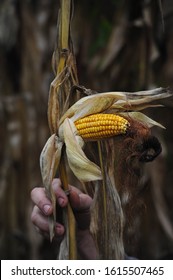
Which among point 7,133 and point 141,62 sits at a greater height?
point 141,62

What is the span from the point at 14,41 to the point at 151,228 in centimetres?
60

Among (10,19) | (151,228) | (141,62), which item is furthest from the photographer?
(10,19)

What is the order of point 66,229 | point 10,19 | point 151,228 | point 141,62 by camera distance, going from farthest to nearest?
point 10,19, point 151,228, point 141,62, point 66,229

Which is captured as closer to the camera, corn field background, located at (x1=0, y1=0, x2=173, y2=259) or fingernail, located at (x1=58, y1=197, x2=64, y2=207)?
fingernail, located at (x1=58, y1=197, x2=64, y2=207)

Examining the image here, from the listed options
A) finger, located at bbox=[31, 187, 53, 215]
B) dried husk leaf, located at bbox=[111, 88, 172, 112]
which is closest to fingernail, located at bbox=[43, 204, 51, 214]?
finger, located at bbox=[31, 187, 53, 215]

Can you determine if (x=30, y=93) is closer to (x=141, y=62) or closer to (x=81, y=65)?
(x=81, y=65)

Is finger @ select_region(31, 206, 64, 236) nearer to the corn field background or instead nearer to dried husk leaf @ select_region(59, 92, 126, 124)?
dried husk leaf @ select_region(59, 92, 126, 124)

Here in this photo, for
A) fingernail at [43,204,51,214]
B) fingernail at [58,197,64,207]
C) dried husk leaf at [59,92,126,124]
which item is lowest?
fingernail at [43,204,51,214]

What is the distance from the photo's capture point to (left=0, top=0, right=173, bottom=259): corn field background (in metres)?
1.26

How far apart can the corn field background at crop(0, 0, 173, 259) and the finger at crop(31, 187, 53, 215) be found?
21.5 inches

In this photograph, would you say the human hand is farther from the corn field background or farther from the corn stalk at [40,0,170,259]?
the corn field background

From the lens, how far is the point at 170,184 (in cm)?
149

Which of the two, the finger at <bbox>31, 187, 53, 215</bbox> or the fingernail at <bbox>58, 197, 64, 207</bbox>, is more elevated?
the fingernail at <bbox>58, 197, 64, 207</bbox>
